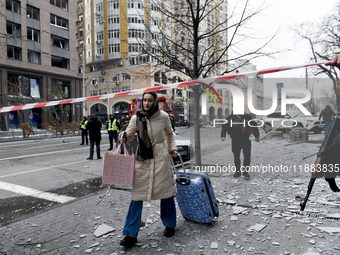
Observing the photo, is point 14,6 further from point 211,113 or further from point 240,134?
point 240,134

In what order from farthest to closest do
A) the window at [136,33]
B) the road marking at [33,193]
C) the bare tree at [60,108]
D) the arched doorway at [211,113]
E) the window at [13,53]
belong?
the window at [13,53] → the bare tree at [60,108] → the window at [136,33] → the road marking at [33,193] → the arched doorway at [211,113]

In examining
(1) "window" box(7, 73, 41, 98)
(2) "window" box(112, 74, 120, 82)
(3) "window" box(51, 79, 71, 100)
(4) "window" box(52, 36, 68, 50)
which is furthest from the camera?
(2) "window" box(112, 74, 120, 82)

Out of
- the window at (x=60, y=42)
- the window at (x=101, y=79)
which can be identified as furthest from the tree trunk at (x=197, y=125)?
the window at (x=101, y=79)

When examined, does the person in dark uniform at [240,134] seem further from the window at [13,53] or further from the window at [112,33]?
the window at [112,33]

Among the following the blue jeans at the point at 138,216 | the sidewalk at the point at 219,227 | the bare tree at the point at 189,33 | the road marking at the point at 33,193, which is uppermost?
the bare tree at the point at 189,33

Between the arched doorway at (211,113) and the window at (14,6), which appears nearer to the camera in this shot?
the arched doorway at (211,113)

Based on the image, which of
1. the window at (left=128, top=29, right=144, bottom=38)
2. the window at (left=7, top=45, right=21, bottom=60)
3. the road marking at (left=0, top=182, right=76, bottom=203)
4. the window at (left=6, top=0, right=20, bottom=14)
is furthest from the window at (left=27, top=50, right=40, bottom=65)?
the window at (left=128, top=29, right=144, bottom=38)

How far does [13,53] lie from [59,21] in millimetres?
9240

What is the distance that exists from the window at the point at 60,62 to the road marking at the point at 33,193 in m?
34.5

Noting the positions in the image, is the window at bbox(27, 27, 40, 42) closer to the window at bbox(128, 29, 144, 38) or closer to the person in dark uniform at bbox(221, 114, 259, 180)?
the window at bbox(128, 29, 144, 38)

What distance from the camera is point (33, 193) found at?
580 cm

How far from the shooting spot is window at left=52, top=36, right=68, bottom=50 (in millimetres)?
37575

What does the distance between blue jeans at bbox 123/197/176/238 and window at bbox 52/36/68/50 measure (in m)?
39.6

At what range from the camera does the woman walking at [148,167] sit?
3.15 meters
